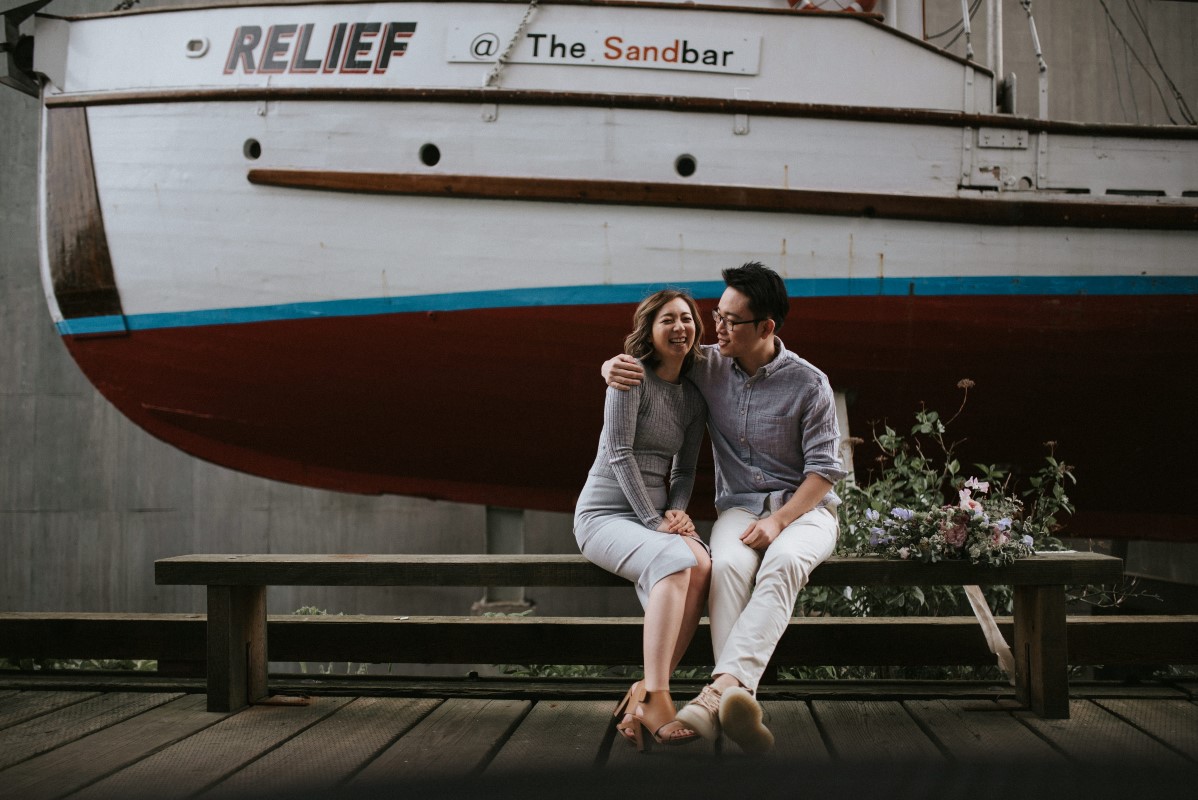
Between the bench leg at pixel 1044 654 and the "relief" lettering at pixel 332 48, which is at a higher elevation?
the "relief" lettering at pixel 332 48

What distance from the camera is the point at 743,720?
1.43 metres

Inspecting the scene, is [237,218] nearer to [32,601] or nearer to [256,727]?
[256,727]

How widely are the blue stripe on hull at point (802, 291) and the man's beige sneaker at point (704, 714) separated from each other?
2074mm

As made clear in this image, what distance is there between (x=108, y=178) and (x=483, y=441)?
1.73 metres

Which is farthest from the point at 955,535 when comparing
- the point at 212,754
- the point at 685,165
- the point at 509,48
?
the point at 509,48

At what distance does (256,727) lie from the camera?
5.75 feet

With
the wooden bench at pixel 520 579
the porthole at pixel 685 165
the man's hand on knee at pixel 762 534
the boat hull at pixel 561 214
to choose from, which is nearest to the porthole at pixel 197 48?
the boat hull at pixel 561 214

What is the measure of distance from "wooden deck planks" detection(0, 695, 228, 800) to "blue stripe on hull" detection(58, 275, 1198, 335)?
1.84 meters

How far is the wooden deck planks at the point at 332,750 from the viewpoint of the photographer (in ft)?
Answer: 4.67

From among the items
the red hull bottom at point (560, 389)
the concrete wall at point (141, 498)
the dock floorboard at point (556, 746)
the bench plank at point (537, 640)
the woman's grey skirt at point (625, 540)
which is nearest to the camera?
the dock floorboard at point (556, 746)

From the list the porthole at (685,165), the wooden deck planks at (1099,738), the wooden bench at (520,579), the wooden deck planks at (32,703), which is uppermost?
the porthole at (685,165)

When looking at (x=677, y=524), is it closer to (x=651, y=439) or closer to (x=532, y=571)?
(x=651, y=439)

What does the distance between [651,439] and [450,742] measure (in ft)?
2.11

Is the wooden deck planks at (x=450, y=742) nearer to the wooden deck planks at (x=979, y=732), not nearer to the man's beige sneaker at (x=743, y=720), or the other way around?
the man's beige sneaker at (x=743, y=720)
